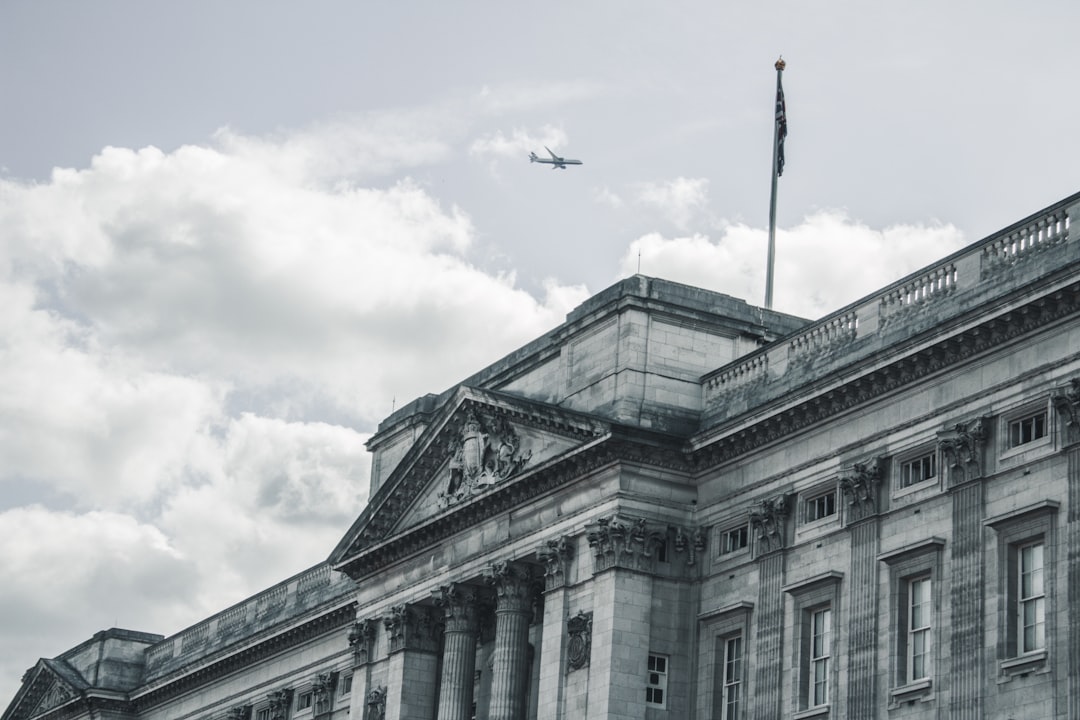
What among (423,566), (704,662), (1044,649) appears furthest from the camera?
(423,566)

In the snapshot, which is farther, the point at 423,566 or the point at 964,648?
the point at 423,566

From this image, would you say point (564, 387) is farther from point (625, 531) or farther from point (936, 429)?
point (936, 429)

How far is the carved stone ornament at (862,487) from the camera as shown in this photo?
5234 cm

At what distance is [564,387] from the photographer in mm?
63562

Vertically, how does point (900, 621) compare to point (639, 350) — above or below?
below

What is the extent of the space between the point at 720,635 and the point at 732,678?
1186 millimetres

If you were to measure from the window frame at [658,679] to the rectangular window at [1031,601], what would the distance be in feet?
43.5

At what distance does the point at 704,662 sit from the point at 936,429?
10832 millimetres

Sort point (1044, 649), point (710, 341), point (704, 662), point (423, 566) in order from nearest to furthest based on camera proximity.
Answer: point (1044, 649) < point (704, 662) < point (710, 341) < point (423, 566)

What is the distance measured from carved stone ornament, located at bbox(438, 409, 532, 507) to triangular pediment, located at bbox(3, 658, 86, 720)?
132 ft

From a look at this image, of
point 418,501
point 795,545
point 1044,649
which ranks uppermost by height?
point 418,501

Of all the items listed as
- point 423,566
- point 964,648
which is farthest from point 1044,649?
point 423,566

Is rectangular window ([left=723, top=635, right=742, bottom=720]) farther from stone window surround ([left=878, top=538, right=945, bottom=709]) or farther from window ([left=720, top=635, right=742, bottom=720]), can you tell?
stone window surround ([left=878, top=538, right=945, bottom=709])

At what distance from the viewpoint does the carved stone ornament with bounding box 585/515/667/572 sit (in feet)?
192
